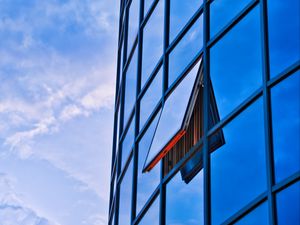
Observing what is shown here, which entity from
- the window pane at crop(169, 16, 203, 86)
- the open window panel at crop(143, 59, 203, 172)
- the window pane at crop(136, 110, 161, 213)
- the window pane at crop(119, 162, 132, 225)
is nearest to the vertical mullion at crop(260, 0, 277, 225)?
the open window panel at crop(143, 59, 203, 172)

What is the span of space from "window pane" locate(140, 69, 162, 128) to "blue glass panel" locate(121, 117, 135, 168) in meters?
1.00

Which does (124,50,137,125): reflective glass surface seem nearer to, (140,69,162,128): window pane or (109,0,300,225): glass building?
(109,0,300,225): glass building

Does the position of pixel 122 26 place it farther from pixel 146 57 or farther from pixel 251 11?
pixel 251 11

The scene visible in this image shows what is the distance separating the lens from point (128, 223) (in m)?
19.2

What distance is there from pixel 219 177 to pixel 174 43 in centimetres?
496

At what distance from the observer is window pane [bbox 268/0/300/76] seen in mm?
12336

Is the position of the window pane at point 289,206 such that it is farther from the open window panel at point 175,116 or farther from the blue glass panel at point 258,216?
the open window panel at point 175,116

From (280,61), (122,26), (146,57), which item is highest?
(122,26)

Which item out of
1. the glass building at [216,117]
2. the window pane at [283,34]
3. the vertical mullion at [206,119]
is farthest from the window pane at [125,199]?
the window pane at [283,34]

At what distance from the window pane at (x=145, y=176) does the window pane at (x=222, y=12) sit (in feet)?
10.7

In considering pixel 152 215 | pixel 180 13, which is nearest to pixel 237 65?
pixel 180 13

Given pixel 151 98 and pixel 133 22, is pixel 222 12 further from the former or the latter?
pixel 133 22

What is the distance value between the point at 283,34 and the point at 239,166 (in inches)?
93.6

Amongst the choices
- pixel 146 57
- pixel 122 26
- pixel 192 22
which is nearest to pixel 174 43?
pixel 192 22
